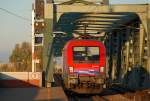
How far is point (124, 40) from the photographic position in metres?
47.7

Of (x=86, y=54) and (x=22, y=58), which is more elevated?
(x=22, y=58)

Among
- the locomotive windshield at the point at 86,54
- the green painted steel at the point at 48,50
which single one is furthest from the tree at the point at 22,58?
the locomotive windshield at the point at 86,54

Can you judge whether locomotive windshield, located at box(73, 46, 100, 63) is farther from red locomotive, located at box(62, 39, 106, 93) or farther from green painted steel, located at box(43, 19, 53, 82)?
green painted steel, located at box(43, 19, 53, 82)

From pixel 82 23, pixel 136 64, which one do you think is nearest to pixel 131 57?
pixel 136 64

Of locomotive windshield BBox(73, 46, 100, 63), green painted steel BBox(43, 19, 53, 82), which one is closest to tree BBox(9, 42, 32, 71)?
green painted steel BBox(43, 19, 53, 82)

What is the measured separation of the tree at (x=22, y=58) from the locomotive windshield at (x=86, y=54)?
3326 centimetres

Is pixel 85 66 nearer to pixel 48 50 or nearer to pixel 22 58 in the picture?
pixel 48 50

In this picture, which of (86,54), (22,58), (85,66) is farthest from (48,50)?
(22,58)

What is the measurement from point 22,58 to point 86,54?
182ft

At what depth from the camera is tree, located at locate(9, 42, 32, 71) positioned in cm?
6500

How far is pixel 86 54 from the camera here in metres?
29.2

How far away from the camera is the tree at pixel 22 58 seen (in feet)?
213

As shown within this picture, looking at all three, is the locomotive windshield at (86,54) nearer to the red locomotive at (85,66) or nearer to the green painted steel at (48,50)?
the red locomotive at (85,66)

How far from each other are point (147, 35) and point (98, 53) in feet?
27.5
